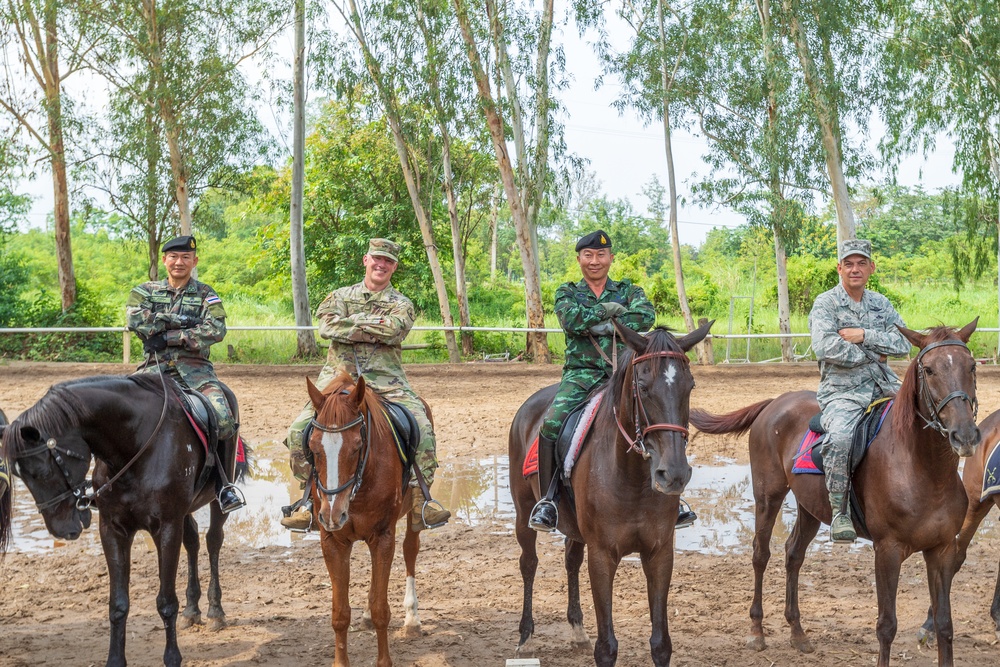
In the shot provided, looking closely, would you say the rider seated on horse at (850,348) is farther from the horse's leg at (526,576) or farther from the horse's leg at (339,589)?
the horse's leg at (339,589)

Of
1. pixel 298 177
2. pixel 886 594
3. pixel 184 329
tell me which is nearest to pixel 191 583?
pixel 184 329

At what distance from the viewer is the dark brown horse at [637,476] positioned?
4.43 metres

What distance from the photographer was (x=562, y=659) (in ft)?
19.7

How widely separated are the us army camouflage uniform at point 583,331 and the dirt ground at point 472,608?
1754mm

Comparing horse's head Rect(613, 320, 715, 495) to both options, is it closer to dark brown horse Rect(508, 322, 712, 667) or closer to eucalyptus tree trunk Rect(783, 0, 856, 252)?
dark brown horse Rect(508, 322, 712, 667)

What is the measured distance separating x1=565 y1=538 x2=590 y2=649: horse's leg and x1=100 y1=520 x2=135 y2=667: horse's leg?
297cm

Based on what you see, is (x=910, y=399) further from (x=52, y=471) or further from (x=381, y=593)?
(x=52, y=471)

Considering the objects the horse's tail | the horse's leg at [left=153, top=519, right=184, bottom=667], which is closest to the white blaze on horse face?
the horse's leg at [left=153, top=519, right=184, bottom=667]

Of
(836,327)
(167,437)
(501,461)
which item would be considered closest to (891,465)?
(836,327)

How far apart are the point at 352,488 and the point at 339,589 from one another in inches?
28.4

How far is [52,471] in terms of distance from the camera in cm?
518

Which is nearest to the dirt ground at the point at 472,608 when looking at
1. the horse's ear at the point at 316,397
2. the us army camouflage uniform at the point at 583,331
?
the us army camouflage uniform at the point at 583,331

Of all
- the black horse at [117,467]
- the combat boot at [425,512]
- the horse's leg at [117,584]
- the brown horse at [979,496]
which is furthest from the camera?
the brown horse at [979,496]

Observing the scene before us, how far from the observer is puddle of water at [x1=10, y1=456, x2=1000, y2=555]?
346 inches
